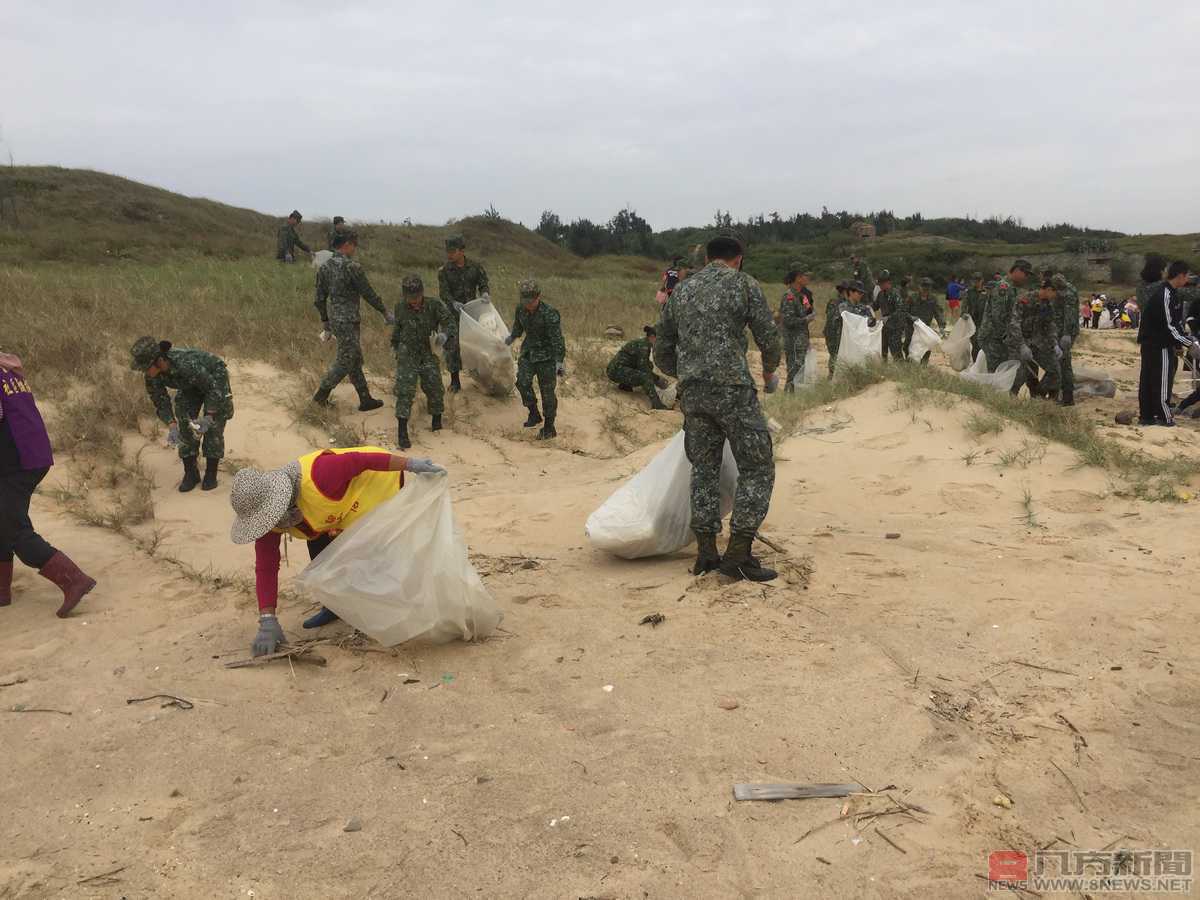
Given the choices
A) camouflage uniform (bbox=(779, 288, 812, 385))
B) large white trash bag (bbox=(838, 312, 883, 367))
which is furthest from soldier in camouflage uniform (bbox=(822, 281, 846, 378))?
camouflage uniform (bbox=(779, 288, 812, 385))

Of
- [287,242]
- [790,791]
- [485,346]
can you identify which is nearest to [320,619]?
[790,791]

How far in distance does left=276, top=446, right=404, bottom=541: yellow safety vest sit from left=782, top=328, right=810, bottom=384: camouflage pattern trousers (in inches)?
247

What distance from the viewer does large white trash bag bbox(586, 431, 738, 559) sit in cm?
437

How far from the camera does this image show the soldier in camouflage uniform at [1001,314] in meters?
7.59

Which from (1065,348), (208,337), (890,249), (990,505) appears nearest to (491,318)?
(208,337)

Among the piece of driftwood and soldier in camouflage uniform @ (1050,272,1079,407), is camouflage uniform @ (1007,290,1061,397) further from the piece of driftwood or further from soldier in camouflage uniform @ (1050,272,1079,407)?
the piece of driftwood

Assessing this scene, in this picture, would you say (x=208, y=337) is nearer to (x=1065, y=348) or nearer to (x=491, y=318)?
(x=491, y=318)

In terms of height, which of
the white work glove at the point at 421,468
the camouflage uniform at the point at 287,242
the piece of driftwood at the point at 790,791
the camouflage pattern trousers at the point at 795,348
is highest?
the camouflage uniform at the point at 287,242

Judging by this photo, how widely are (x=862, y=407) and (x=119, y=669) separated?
554 centimetres

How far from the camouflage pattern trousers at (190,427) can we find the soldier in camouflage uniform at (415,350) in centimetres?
152

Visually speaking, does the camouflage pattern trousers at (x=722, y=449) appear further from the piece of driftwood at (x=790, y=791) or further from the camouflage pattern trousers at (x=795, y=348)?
the camouflage pattern trousers at (x=795, y=348)

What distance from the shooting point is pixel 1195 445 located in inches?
246

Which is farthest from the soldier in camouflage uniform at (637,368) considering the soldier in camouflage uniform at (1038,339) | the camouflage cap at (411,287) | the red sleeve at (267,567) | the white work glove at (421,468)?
the red sleeve at (267,567)

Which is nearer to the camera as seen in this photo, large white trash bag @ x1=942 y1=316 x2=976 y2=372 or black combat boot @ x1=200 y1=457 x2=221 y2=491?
black combat boot @ x1=200 y1=457 x2=221 y2=491
